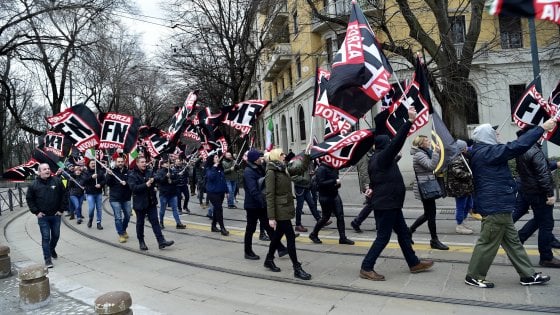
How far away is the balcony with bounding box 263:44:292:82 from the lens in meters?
33.8

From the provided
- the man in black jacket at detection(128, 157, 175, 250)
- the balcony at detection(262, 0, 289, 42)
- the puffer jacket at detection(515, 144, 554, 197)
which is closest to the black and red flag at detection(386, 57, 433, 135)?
the puffer jacket at detection(515, 144, 554, 197)

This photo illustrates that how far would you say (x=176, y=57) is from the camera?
2620 centimetres

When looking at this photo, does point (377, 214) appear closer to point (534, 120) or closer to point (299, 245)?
point (299, 245)

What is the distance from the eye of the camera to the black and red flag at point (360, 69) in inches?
232

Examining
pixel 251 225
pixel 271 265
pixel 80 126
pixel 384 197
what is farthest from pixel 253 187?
pixel 80 126

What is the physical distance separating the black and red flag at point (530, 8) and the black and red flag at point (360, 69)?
2.36 m

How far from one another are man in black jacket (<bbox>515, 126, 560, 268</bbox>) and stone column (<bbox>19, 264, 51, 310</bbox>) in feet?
21.0

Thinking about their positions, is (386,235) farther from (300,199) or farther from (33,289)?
(33,289)

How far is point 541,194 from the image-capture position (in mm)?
5742

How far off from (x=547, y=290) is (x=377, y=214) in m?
2.03

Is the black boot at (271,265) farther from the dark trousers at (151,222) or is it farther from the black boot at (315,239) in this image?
the dark trousers at (151,222)

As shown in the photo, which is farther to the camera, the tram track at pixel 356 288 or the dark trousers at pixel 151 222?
the dark trousers at pixel 151 222

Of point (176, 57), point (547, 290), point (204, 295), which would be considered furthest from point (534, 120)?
point (176, 57)

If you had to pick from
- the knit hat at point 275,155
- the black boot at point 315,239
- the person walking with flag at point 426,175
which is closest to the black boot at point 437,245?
the person walking with flag at point 426,175
